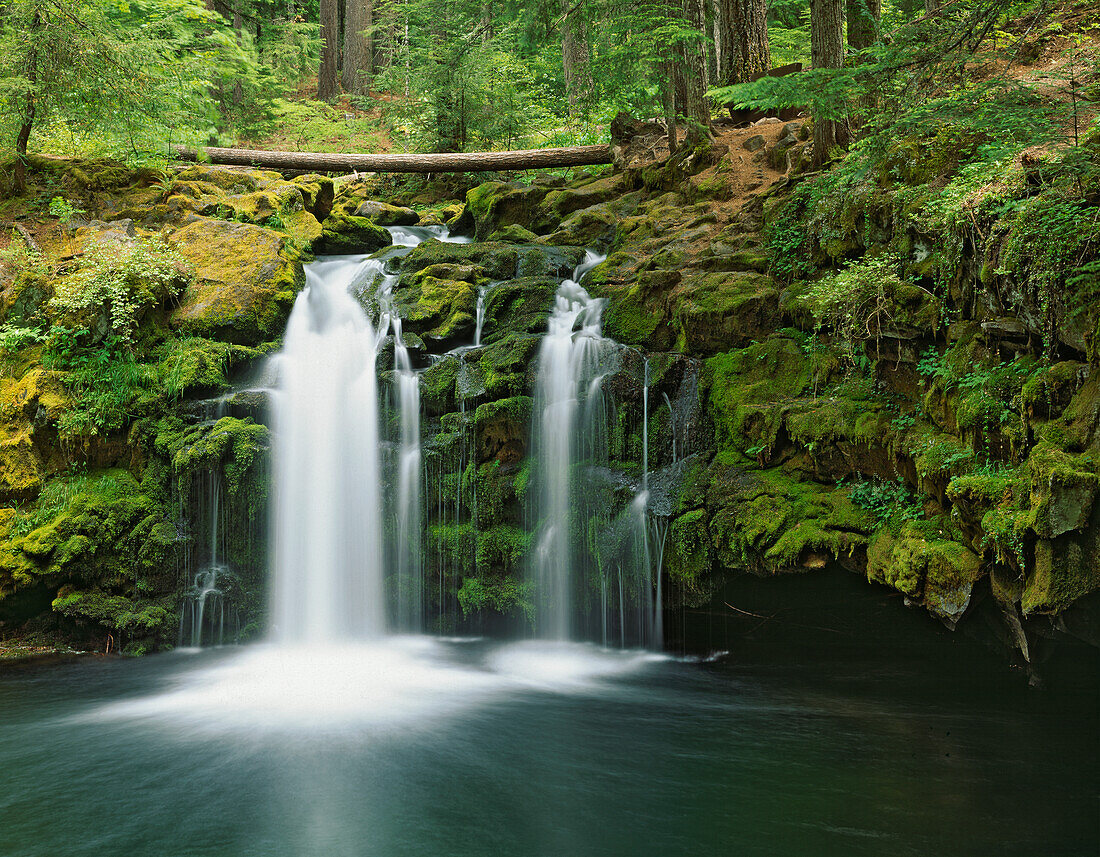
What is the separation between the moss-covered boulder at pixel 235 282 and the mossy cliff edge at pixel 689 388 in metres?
0.04

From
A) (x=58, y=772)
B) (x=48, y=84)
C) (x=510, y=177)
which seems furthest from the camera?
(x=510, y=177)

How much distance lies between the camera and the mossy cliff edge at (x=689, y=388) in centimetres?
550

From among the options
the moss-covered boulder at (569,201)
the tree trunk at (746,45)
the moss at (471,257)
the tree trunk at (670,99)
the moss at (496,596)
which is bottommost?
the moss at (496,596)

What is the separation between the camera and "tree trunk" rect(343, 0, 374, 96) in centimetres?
2398

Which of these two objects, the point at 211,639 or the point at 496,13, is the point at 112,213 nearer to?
the point at 211,639

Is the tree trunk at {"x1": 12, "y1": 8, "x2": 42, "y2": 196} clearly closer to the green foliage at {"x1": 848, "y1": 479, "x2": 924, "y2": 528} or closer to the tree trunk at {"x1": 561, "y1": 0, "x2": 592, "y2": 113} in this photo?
the tree trunk at {"x1": 561, "y1": 0, "x2": 592, "y2": 113}

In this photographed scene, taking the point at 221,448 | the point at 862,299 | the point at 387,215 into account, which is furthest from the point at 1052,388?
the point at 387,215

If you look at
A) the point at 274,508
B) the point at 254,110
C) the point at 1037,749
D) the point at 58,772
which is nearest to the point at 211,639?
the point at 274,508

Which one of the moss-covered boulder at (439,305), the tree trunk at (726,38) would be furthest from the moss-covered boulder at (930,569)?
the tree trunk at (726,38)

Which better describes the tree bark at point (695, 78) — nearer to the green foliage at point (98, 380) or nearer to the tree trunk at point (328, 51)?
the green foliage at point (98, 380)

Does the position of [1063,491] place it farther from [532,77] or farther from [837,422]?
[532,77]

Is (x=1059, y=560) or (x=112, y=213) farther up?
(x=112, y=213)

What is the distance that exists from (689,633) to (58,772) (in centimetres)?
528

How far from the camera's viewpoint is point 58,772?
17.8 feet
